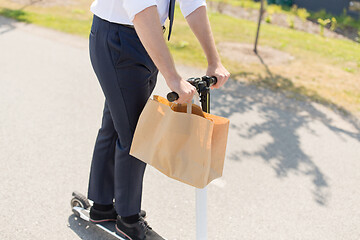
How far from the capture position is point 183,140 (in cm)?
181

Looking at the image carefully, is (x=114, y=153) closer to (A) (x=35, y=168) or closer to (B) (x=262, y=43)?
(A) (x=35, y=168)

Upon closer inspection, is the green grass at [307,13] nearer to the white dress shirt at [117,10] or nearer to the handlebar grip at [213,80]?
the handlebar grip at [213,80]

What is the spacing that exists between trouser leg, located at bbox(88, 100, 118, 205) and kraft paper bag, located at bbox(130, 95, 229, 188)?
1.43 ft

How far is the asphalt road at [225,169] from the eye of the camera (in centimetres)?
262

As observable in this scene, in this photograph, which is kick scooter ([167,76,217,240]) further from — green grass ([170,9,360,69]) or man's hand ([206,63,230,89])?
green grass ([170,9,360,69])

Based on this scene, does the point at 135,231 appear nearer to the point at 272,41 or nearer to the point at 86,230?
the point at 86,230

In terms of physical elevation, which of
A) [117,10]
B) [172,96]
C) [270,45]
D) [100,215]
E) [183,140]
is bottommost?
[100,215]

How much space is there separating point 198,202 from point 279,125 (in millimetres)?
2212

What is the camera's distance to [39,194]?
280 cm

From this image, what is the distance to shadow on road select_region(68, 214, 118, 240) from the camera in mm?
2465

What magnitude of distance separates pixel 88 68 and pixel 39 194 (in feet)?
8.68

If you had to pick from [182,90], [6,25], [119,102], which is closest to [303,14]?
[6,25]

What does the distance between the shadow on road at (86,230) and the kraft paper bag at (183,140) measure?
0.81 meters

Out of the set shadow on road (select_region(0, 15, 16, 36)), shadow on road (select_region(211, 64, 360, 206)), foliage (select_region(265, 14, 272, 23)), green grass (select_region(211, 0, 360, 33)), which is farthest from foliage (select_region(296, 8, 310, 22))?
shadow on road (select_region(0, 15, 16, 36))
